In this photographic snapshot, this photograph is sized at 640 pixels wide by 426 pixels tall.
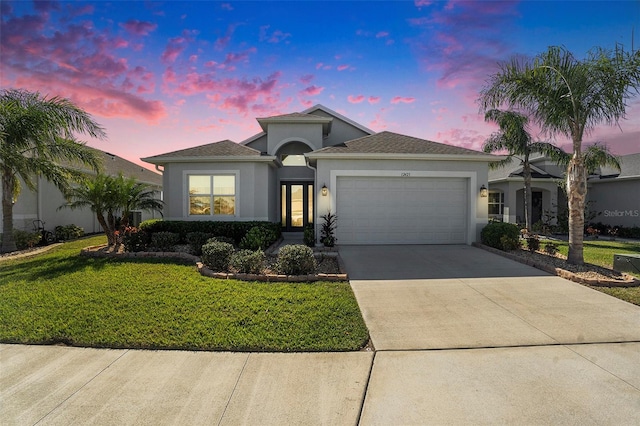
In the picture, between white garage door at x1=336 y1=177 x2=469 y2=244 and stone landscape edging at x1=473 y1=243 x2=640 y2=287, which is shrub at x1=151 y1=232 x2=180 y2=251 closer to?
white garage door at x1=336 y1=177 x2=469 y2=244

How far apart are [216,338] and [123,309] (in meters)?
2.03

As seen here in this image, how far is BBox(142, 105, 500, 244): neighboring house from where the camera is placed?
11.1m

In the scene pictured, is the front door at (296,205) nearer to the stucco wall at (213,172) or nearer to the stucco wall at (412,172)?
the stucco wall at (213,172)

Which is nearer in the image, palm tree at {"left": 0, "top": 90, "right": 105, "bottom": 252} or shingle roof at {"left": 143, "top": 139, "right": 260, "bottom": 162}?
palm tree at {"left": 0, "top": 90, "right": 105, "bottom": 252}

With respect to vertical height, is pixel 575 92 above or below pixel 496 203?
above

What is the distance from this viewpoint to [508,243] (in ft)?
32.1

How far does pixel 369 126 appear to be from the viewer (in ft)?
55.2

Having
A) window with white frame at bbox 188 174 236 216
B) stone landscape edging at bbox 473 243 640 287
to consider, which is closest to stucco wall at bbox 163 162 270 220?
window with white frame at bbox 188 174 236 216

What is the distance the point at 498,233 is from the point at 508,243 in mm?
480

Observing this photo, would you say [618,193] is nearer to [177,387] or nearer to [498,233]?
[498,233]

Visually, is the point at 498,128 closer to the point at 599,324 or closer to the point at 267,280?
the point at 599,324

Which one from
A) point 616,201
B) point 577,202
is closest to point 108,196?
point 577,202

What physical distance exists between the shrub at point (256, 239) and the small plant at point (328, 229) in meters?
1.89

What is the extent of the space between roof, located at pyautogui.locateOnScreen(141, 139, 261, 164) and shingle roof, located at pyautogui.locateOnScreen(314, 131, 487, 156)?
118 inches
